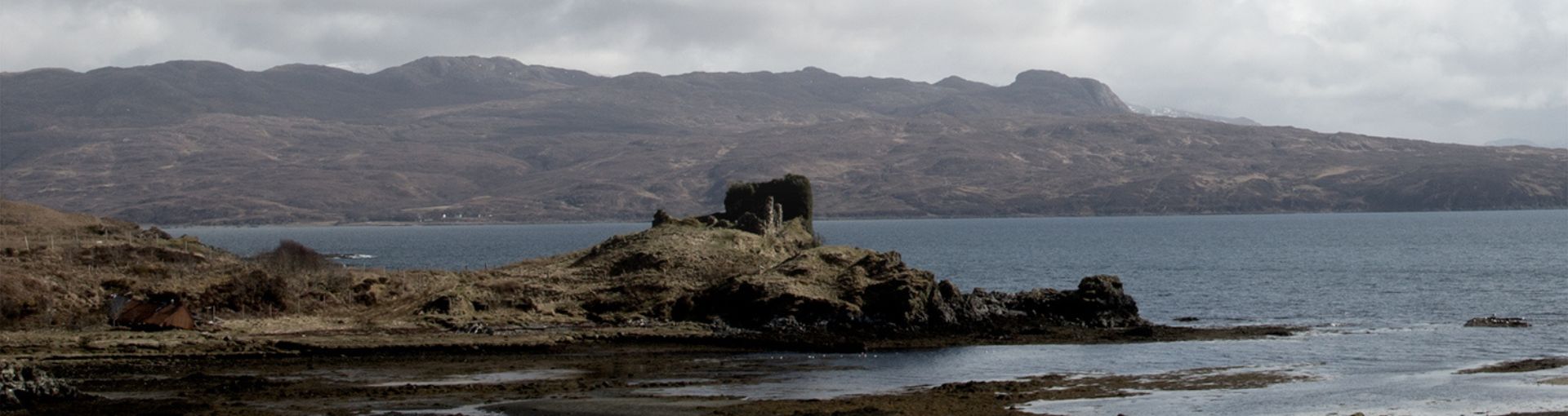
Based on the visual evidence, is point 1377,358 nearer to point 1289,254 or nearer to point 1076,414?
point 1076,414

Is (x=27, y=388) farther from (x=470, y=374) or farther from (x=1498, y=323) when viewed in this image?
(x=1498, y=323)

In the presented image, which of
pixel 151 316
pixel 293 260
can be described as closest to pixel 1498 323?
pixel 293 260

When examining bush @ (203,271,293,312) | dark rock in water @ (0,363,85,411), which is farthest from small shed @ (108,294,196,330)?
dark rock in water @ (0,363,85,411)

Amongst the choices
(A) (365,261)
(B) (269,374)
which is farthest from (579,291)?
(A) (365,261)

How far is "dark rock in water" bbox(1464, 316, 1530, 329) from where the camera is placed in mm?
60969

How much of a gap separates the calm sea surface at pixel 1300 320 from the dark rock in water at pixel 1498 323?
97cm

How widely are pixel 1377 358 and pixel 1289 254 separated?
90.5 meters

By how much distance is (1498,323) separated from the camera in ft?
203

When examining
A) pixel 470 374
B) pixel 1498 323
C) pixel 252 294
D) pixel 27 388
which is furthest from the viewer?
pixel 1498 323

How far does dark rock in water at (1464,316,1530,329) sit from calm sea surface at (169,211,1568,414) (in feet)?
3.18

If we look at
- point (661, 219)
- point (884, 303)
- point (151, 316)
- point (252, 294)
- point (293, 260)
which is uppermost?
point (661, 219)

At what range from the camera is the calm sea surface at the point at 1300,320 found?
3903cm

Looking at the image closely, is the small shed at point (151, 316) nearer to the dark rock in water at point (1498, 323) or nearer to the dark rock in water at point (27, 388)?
the dark rock in water at point (27, 388)

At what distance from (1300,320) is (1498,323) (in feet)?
26.6
